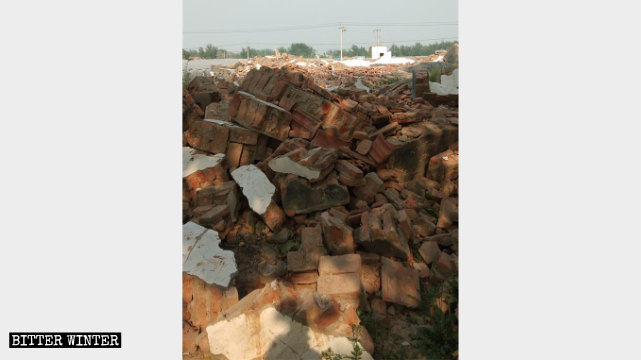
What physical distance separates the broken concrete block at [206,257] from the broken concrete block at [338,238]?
3.10 feet

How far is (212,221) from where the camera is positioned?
425 centimetres

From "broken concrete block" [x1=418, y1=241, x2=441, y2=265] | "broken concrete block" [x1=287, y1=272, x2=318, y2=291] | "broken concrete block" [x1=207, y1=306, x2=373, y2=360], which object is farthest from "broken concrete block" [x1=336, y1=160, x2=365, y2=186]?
"broken concrete block" [x1=207, y1=306, x2=373, y2=360]

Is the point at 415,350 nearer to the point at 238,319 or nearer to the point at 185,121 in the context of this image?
the point at 238,319

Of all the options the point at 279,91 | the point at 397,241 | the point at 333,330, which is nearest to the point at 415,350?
the point at 333,330

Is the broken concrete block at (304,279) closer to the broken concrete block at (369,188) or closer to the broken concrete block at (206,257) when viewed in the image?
the broken concrete block at (206,257)

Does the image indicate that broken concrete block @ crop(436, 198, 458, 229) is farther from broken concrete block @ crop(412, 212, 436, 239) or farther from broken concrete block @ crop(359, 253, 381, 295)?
broken concrete block @ crop(359, 253, 381, 295)

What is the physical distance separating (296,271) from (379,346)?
1.01 meters

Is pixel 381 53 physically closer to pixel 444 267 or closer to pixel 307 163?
pixel 307 163

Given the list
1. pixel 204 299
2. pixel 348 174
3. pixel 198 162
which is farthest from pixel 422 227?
pixel 198 162

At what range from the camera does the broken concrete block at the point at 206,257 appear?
3.55 meters

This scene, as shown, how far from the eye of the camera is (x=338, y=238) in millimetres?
3959

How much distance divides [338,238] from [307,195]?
0.75 m

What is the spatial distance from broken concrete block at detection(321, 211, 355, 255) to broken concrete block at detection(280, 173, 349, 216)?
1.78 feet

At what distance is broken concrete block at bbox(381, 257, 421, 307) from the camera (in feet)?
11.9
